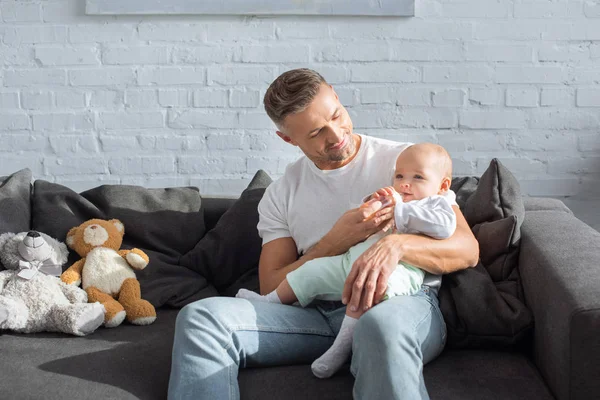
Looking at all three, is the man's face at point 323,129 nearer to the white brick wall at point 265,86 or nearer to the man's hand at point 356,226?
the man's hand at point 356,226

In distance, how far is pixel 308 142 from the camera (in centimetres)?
222

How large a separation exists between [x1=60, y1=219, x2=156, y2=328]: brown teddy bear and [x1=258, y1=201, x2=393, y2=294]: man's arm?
37 centimetres

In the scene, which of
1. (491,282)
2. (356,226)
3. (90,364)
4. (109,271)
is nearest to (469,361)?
(491,282)

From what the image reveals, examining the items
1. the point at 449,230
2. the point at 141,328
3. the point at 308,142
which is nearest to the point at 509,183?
the point at 449,230

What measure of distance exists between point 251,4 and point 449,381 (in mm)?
1688

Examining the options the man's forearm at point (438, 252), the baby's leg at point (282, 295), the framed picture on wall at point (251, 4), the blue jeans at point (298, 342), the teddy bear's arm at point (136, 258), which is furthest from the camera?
the framed picture on wall at point (251, 4)

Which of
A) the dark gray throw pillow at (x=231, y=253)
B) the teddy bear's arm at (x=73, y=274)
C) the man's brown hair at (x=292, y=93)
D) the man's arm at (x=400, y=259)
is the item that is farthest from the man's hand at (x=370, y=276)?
the teddy bear's arm at (x=73, y=274)

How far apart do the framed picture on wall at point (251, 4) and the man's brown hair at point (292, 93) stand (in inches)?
34.0

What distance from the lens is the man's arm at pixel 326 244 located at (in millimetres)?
2082

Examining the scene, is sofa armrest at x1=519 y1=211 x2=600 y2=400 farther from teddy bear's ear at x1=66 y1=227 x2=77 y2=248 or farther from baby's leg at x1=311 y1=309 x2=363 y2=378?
teddy bear's ear at x1=66 y1=227 x2=77 y2=248

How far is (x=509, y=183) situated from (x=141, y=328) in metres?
1.14

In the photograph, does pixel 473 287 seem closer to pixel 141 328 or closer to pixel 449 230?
pixel 449 230

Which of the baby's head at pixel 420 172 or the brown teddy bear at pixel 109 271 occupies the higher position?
the baby's head at pixel 420 172

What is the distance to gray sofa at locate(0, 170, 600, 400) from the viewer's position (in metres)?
1.80
